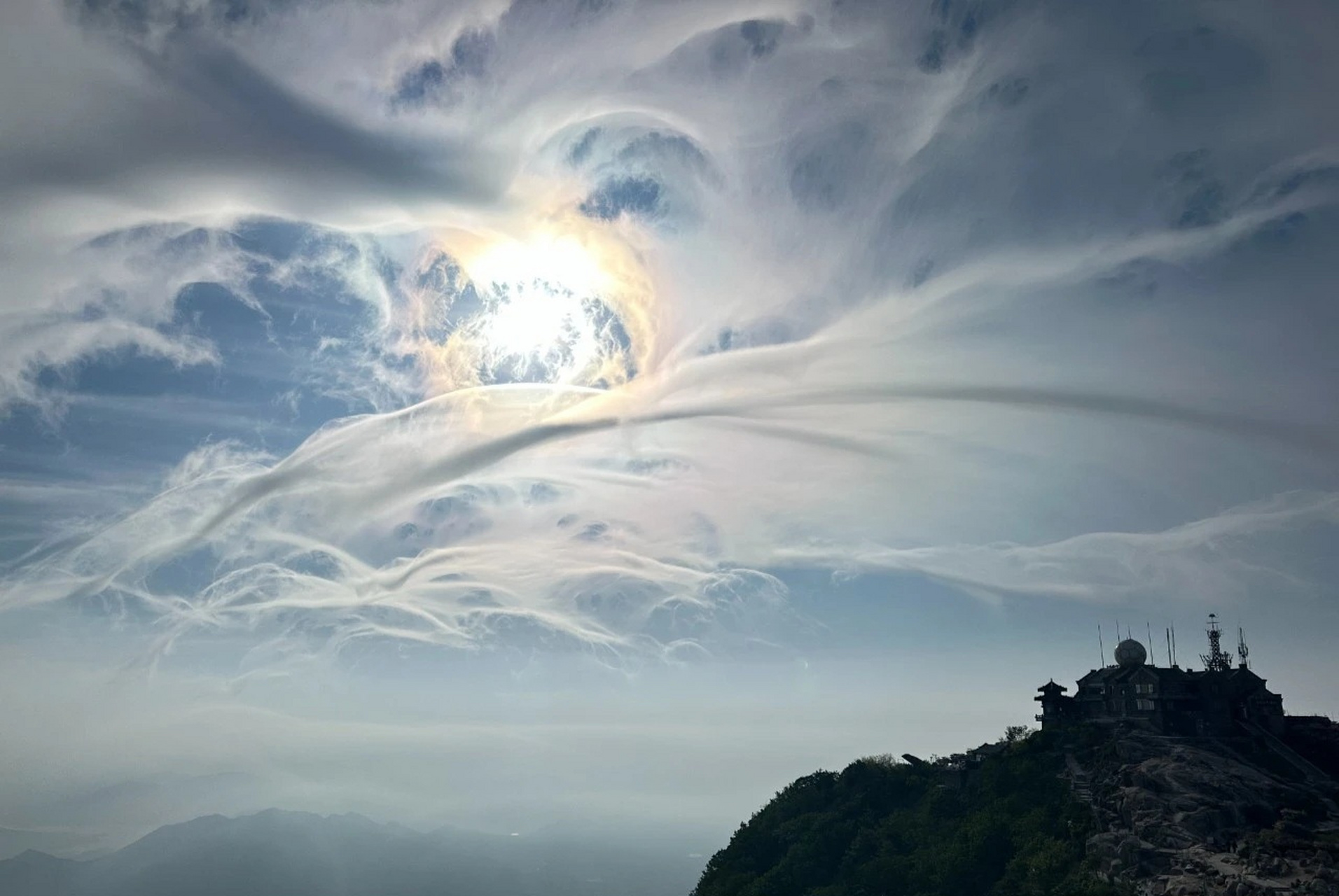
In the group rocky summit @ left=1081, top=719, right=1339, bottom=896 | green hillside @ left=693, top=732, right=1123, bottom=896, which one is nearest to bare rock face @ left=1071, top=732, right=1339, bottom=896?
rocky summit @ left=1081, top=719, right=1339, bottom=896

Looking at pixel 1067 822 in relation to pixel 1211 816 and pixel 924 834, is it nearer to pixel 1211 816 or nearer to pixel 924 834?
pixel 1211 816

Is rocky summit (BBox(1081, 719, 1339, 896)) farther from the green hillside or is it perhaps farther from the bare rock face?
the green hillside

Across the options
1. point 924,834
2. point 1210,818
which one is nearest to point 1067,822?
point 1210,818

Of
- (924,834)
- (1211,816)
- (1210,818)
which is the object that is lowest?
(924,834)

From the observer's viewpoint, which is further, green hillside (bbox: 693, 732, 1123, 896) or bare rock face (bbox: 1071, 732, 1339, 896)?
green hillside (bbox: 693, 732, 1123, 896)

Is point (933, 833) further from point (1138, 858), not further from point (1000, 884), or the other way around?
point (1138, 858)

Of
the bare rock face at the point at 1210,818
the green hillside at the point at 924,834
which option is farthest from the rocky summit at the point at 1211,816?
the green hillside at the point at 924,834
